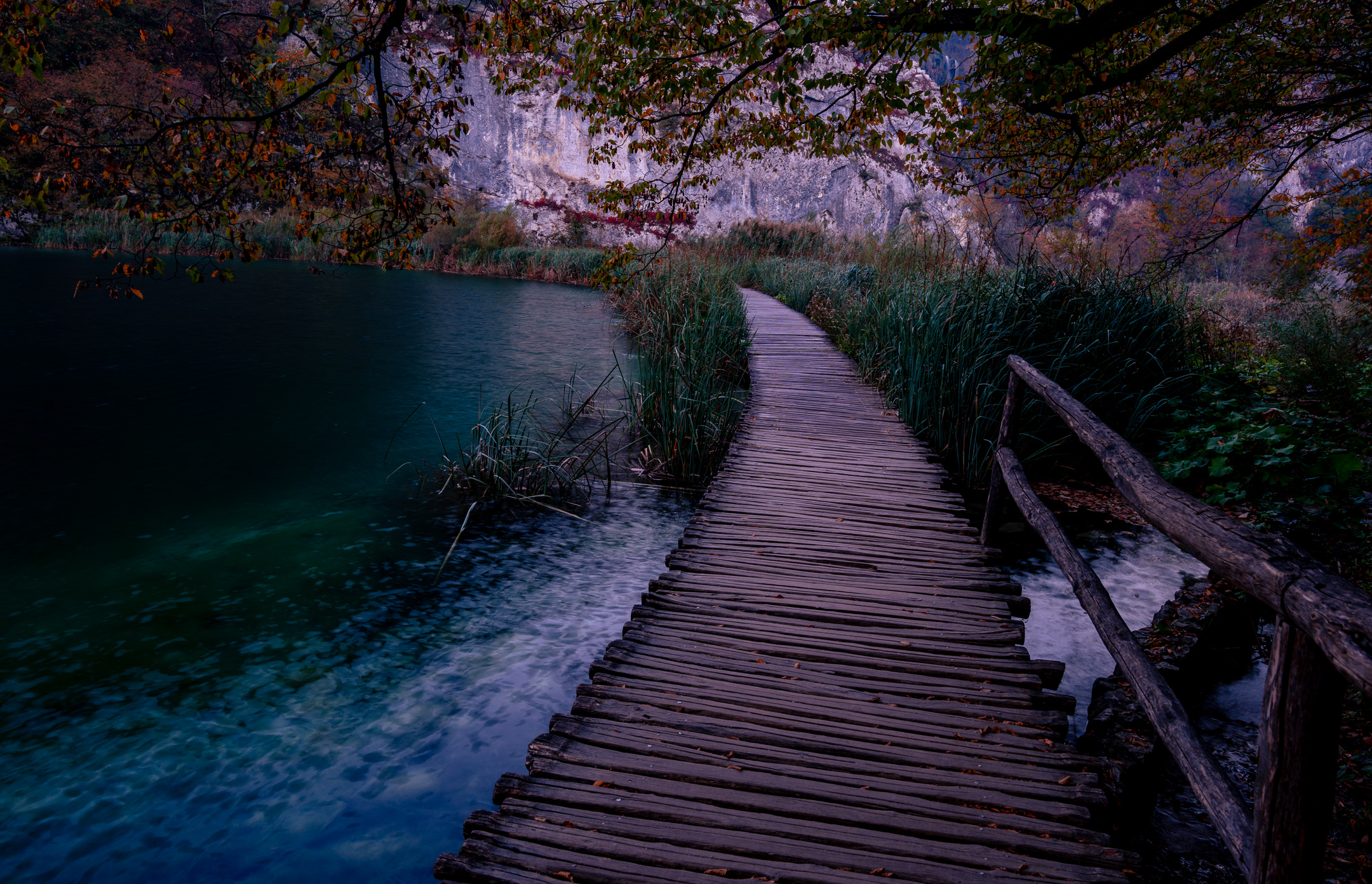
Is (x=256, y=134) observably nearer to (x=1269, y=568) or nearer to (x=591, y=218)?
(x=1269, y=568)

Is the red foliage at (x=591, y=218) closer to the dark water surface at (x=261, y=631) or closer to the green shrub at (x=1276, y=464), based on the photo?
the dark water surface at (x=261, y=631)

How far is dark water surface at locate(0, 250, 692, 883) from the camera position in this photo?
2.32 metres

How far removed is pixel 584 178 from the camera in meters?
33.0

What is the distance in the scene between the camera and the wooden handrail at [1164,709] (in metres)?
1.28

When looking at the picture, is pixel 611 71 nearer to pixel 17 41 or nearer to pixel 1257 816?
pixel 17 41

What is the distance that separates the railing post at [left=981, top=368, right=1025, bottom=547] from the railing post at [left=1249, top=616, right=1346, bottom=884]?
2.27 meters

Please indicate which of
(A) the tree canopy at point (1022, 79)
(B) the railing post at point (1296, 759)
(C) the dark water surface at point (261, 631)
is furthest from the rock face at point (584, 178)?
(B) the railing post at point (1296, 759)

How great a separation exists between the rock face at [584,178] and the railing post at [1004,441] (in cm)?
2694

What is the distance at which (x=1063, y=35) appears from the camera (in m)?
4.23

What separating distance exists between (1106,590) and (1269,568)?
234 cm

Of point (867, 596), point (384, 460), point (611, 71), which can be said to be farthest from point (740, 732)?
point (384, 460)

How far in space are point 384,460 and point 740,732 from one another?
489 cm

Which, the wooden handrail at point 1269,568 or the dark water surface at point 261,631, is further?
the dark water surface at point 261,631

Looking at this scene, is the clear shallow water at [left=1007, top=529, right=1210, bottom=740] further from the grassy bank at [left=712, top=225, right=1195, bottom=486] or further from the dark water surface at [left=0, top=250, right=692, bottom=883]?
the dark water surface at [left=0, top=250, right=692, bottom=883]
